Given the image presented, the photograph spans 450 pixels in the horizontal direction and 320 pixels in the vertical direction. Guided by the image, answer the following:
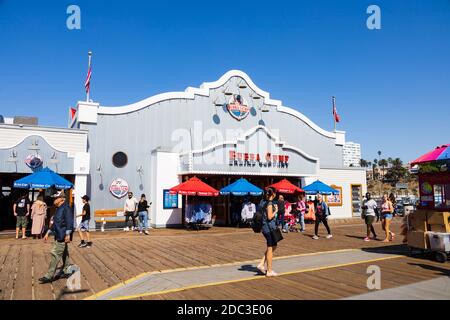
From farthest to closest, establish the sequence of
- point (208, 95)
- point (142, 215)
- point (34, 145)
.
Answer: point (208, 95) < point (142, 215) < point (34, 145)

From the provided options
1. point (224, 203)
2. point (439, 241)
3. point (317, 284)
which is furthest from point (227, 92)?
point (317, 284)

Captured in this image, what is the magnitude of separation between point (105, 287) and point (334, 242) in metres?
9.14

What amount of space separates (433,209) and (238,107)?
47.3 feet

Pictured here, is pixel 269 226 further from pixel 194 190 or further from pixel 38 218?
pixel 38 218

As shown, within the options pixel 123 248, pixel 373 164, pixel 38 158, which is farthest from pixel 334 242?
pixel 373 164

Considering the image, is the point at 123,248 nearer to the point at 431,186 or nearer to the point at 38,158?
the point at 38,158

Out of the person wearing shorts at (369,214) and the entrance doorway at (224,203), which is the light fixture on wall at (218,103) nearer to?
the entrance doorway at (224,203)

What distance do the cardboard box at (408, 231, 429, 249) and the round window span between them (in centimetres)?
1426

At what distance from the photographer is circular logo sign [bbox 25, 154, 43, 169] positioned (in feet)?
49.9

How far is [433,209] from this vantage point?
9.81 metres

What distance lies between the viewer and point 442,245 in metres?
8.55

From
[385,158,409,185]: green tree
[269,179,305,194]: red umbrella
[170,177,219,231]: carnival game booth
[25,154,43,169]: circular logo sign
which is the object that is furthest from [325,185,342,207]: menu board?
[385,158,409,185]: green tree

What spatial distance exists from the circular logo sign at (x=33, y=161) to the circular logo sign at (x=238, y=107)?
11644mm

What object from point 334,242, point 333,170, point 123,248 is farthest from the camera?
point 333,170
